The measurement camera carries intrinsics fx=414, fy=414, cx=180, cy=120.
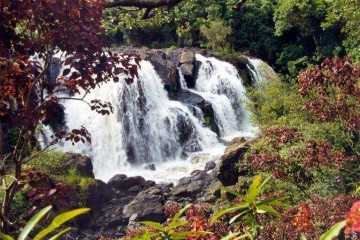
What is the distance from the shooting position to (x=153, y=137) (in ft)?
50.6

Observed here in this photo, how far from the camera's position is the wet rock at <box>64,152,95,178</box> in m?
11.2

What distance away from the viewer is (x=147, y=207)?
1010 centimetres

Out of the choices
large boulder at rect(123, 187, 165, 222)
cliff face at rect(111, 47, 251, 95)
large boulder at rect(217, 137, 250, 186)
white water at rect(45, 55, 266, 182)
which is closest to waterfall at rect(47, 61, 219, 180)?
white water at rect(45, 55, 266, 182)

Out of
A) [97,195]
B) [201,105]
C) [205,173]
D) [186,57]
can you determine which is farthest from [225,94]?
[97,195]

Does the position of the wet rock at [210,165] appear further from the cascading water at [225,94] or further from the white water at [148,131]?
the cascading water at [225,94]

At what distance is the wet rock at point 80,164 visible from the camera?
442 inches

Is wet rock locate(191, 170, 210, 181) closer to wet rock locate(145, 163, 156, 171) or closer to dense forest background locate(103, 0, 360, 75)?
wet rock locate(145, 163, 156, 171)

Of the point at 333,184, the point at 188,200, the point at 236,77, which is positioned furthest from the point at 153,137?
the point at 333,184

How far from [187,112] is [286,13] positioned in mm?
9832

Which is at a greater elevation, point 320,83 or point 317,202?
point 320,83

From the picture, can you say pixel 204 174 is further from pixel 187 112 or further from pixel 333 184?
pixel 333 184

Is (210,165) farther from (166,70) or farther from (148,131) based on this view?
(166,70)

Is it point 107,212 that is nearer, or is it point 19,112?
point 19,112

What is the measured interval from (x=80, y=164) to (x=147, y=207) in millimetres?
2494
